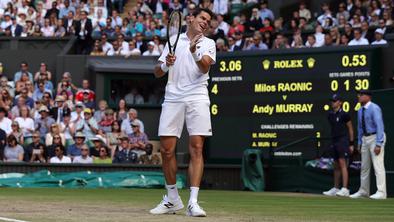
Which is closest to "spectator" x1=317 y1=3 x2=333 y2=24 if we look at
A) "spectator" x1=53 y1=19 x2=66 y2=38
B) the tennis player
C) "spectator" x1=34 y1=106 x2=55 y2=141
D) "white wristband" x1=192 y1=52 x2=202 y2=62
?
"spectator" x1=34 y1=106 x2=55 y2=141

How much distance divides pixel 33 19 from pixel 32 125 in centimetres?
673

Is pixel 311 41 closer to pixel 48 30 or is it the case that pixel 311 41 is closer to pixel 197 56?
pixel 48 30

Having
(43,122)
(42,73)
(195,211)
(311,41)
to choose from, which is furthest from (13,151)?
(195,211)

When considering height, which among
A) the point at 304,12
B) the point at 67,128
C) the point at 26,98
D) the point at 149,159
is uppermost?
the point at 304,12

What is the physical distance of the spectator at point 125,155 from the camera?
23.5 m

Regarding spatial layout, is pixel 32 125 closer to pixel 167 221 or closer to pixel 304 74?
pixel 304 74

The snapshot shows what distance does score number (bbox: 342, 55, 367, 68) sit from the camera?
20.0 meters

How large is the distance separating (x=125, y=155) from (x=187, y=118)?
12909mm

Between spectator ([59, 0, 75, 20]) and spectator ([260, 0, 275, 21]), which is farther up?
spectator ([59, 0, 75, 20])

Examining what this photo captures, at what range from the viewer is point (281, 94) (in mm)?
21516

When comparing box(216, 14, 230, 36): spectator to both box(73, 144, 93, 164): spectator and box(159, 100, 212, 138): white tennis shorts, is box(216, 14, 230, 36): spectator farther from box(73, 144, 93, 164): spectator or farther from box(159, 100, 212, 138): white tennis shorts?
box(159, 100, 212, 138): white tennis shorts

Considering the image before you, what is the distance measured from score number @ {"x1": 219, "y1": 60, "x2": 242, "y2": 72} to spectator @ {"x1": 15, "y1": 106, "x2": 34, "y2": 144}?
17.1ft

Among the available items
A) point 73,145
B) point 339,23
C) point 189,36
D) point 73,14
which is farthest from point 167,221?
point 73,14

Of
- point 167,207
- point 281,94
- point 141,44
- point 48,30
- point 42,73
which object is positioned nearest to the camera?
point 167,207
